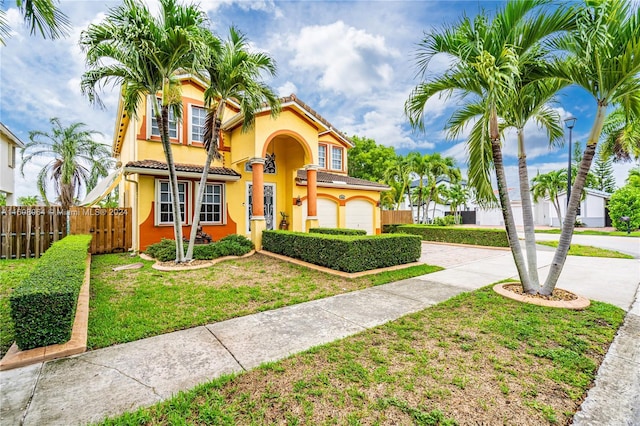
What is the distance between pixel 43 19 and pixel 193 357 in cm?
563

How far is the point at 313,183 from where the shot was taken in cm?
1354

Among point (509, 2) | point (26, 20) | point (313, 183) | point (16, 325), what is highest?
point (509, 2)

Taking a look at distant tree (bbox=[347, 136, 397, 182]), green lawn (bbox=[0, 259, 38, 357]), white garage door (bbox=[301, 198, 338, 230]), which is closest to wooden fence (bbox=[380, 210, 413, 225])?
white garage door (bbox=[301, 198, 338, 230])

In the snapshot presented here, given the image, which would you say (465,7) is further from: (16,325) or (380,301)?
(16,325)

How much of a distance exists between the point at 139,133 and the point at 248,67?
6.37 m

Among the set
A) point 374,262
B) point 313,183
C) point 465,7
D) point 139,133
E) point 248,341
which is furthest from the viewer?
point 313,183

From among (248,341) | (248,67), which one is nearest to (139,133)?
(248,67)

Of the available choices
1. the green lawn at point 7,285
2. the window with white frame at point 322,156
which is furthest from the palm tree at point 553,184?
the green lawn at point 7,285

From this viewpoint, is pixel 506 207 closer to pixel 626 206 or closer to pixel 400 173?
pixel 400 173

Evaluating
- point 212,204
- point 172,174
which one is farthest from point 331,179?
point 172,174

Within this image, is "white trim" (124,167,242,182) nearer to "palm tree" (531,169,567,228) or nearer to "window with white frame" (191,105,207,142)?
"window with white frame" (191,105,207,142)

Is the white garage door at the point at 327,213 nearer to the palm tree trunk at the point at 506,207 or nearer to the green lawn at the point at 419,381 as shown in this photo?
the palm tree trunk at the point at 506,207

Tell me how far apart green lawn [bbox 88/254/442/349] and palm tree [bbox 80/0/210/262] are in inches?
156

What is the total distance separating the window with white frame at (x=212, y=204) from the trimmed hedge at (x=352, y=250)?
15.1 feet
